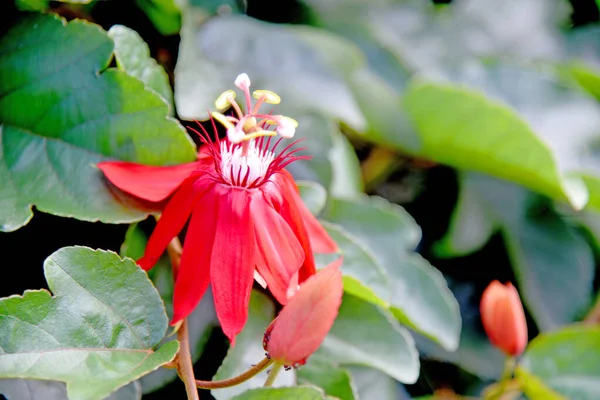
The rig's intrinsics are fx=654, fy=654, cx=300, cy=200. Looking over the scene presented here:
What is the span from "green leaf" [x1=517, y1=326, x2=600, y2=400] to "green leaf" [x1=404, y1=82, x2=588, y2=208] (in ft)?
0.63

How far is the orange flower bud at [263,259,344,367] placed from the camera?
1.35ft

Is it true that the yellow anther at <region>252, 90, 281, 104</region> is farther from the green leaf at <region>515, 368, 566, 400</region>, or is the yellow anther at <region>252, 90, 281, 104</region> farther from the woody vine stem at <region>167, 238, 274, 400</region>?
the green leaf at <region>515, 368, 566, 400</region>

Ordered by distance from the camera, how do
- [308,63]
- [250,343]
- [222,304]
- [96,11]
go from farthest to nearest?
[308,63] → [96,11] → [250,343] → [222,304]

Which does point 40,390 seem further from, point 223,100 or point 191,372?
point 223,100

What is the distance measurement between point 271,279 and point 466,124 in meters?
0.53

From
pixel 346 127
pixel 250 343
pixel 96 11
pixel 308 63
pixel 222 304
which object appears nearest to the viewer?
pixel 222 304

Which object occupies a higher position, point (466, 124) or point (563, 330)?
point (466, 124)

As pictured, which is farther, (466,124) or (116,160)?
(466,124)

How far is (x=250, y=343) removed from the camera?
57cm

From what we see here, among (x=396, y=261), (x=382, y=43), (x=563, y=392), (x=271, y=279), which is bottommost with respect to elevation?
(x=563, y=392)

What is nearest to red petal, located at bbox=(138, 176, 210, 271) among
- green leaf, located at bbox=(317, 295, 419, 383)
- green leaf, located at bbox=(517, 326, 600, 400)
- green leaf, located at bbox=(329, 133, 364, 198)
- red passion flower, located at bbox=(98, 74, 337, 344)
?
red passion flower, located at bbox=(98, 74, 337, 344)

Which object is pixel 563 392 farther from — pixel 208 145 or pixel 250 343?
pixel 208 145

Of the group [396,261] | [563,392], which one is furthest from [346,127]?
[563,392]

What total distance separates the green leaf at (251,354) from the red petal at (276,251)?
0.09m
